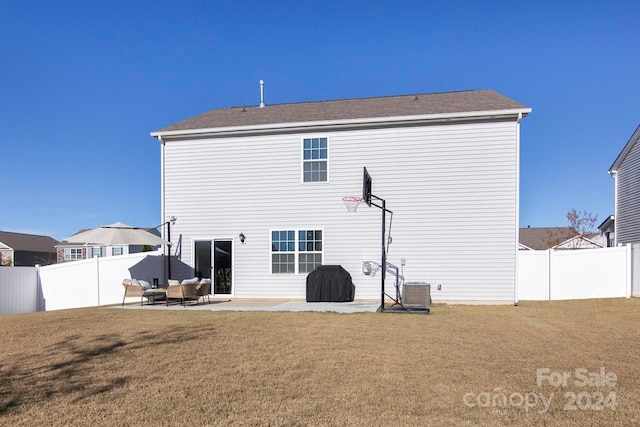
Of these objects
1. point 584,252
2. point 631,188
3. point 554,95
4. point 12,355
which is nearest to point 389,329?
point 12,355

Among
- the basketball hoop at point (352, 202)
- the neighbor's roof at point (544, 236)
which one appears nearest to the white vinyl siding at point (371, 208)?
the basketball hoop at point (352, 202)

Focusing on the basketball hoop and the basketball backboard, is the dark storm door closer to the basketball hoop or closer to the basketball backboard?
the basketball hoop

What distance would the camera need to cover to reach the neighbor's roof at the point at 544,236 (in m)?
35.6

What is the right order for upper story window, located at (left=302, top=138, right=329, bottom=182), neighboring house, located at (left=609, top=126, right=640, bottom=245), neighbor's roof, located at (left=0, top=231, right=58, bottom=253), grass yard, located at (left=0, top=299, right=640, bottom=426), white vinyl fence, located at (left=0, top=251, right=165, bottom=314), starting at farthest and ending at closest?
neighbor's roof, located at (left=0, top=231, right=58, bottom=253), neighboring house, located at (left=609, top=126, right=640, bottom=245), white vinyl fence, located at (left=0, top=251, right=165, bottom=314), upper story window, located at (left=302, top=138, right=329, bottom=182), grass yard, located at (left=0, top=299, right=640, bottom=426)

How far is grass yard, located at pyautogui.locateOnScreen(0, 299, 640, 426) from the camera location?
3.71m

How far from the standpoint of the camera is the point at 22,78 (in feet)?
48.3

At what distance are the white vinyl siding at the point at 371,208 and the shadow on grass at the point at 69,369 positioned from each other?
6393mm

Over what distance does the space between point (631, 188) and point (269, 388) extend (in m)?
19.0

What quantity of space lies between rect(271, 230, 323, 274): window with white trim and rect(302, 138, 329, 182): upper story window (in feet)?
5.82

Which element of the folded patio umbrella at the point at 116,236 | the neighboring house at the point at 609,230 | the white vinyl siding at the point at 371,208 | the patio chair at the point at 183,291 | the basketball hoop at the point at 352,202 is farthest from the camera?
the neighboring house at the point at 609,230

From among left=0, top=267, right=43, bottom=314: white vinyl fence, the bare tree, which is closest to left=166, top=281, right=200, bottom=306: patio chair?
left=0, top=267, right=43, bottom=314: white vinyl fence

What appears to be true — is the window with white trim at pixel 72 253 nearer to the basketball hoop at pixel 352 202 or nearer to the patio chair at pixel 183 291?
the patio chair at pixel 183 291

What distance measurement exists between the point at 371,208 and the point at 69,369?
364 inches

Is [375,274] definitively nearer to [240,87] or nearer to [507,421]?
[507,421]
